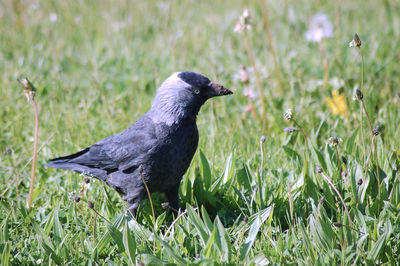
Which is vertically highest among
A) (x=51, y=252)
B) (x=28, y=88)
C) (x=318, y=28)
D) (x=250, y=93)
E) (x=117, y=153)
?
(x=318, y=28)

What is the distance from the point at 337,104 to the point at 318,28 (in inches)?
50.3

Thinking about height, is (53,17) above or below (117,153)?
above

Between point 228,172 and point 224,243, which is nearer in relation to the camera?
point 224,243

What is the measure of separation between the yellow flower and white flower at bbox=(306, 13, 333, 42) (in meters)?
0.84

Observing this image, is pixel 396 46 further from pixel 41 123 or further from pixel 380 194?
pixel 41 123

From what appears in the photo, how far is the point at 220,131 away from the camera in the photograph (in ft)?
13.8

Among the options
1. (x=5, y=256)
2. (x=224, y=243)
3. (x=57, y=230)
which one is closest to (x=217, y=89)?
(x=224, y=243)

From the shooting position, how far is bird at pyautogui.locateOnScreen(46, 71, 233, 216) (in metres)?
3.08

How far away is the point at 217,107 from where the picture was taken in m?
4.59

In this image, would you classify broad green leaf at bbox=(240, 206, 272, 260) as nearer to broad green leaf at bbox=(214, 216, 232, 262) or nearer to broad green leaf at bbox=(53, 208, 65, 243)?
broad green leaf at bbox=(214, 216, 232, 262)

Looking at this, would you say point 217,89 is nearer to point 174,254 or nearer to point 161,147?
point 161,147

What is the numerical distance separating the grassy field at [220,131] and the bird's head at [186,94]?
491 mm

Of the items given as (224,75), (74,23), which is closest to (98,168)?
(224,75)

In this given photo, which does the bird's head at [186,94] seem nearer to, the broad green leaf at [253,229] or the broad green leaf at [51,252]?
the broad green leaf at [253,229]
